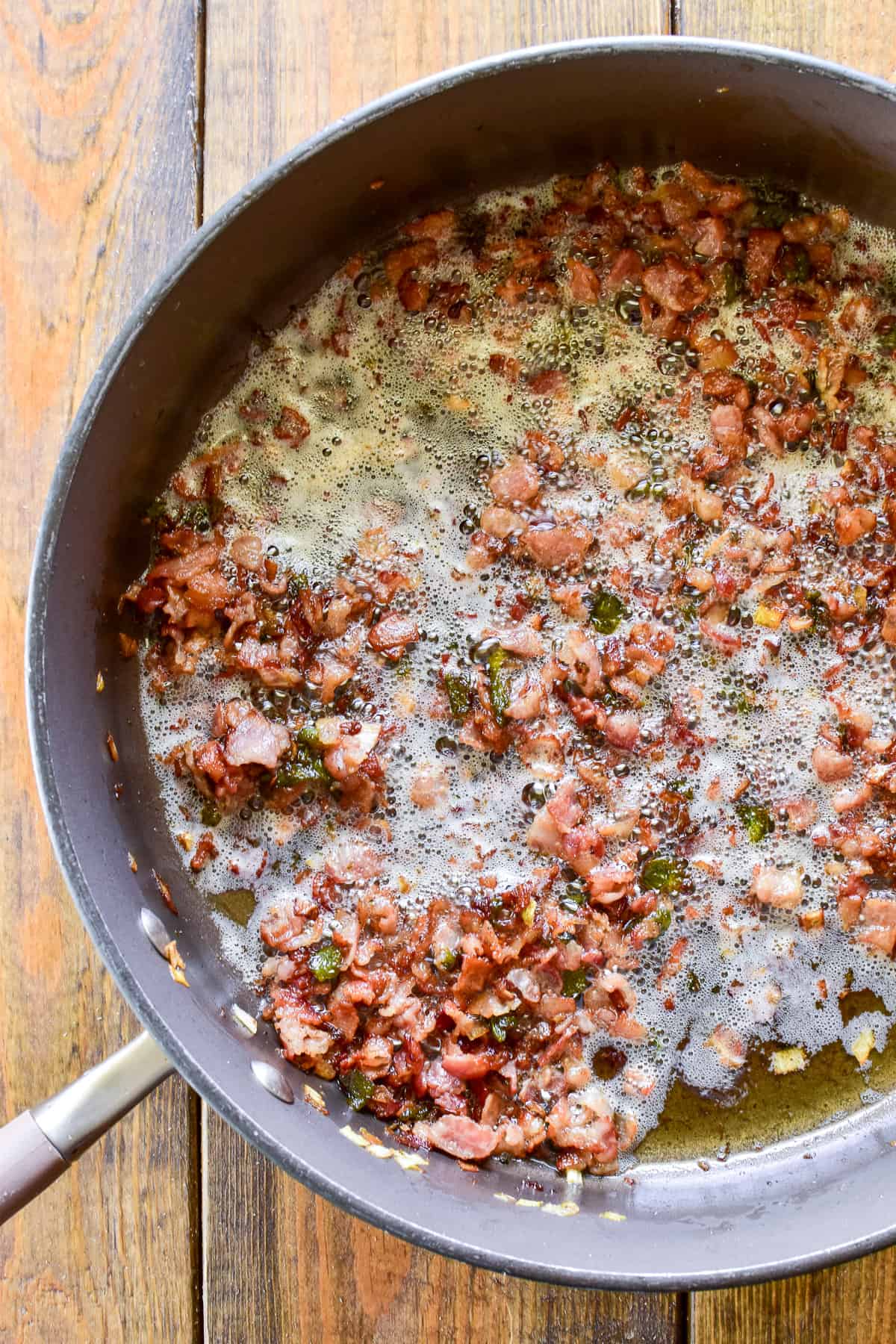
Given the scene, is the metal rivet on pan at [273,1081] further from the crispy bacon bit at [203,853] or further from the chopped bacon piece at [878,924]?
the chopped bacon piece at [878,924]

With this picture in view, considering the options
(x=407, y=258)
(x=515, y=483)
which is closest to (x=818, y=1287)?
(x=515, y=483)

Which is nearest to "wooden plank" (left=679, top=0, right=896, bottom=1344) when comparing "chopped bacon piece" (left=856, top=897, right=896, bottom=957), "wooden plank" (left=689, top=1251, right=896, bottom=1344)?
"wooden plank" (left=689, top=1251, right=896, bottom=1344)

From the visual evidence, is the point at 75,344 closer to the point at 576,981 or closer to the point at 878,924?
the point at 576,981

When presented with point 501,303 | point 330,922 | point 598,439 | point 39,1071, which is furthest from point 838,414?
point 39,1071

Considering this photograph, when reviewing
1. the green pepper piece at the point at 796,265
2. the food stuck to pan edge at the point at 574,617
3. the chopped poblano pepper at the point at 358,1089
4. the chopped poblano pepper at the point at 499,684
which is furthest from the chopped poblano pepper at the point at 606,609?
the chopped poblano pepper at the point at 358,1089

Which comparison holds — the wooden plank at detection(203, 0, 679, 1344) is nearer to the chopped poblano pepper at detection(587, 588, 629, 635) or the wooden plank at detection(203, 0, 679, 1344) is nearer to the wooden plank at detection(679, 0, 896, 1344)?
the wooden plank at detection(679, 0, 896, 1344)

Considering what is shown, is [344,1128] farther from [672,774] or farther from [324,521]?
[324,521]
